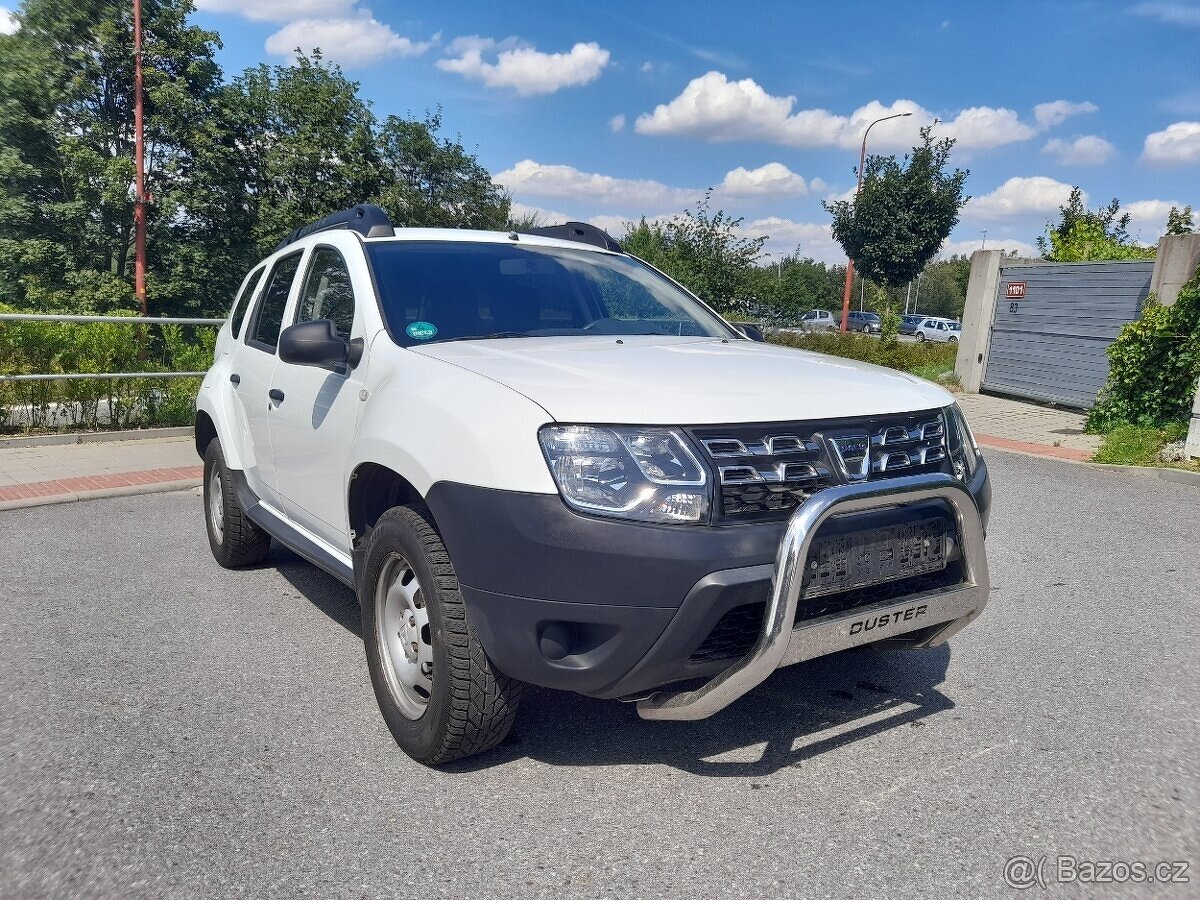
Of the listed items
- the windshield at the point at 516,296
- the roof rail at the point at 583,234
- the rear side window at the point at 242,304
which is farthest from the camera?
the rear side window at the point at 242,304

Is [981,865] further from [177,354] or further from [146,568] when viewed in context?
[177,354]

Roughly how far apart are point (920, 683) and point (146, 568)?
419 centimetres

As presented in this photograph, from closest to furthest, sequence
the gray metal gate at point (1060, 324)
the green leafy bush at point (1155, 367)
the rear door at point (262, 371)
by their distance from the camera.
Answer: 1. the rear door at point (262, 371)
2. the green leafy bush at point (1155, 367)
3. the gray metal gate at point (1060, 324)

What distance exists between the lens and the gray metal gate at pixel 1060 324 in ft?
40.7

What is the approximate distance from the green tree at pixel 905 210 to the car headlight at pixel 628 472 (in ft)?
95.8

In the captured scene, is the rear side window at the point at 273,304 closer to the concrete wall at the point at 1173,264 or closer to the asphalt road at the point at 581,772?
the asphalt road at the point at 581,772

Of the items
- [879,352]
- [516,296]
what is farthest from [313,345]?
[879,352]

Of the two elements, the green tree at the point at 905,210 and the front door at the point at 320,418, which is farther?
the green tree at the point at 905,210

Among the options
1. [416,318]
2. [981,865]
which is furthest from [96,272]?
[981,865]

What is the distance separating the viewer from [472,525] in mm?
2535

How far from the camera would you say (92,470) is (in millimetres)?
7836

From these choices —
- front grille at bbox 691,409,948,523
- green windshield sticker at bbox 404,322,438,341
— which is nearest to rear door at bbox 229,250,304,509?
green windshield sticker at bbox 404,322,438,341

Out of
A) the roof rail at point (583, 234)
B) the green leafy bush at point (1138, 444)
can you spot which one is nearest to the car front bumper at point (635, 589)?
the roof rail at point (583, 234)

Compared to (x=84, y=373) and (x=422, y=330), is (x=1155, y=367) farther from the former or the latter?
(x=84, y=373)
